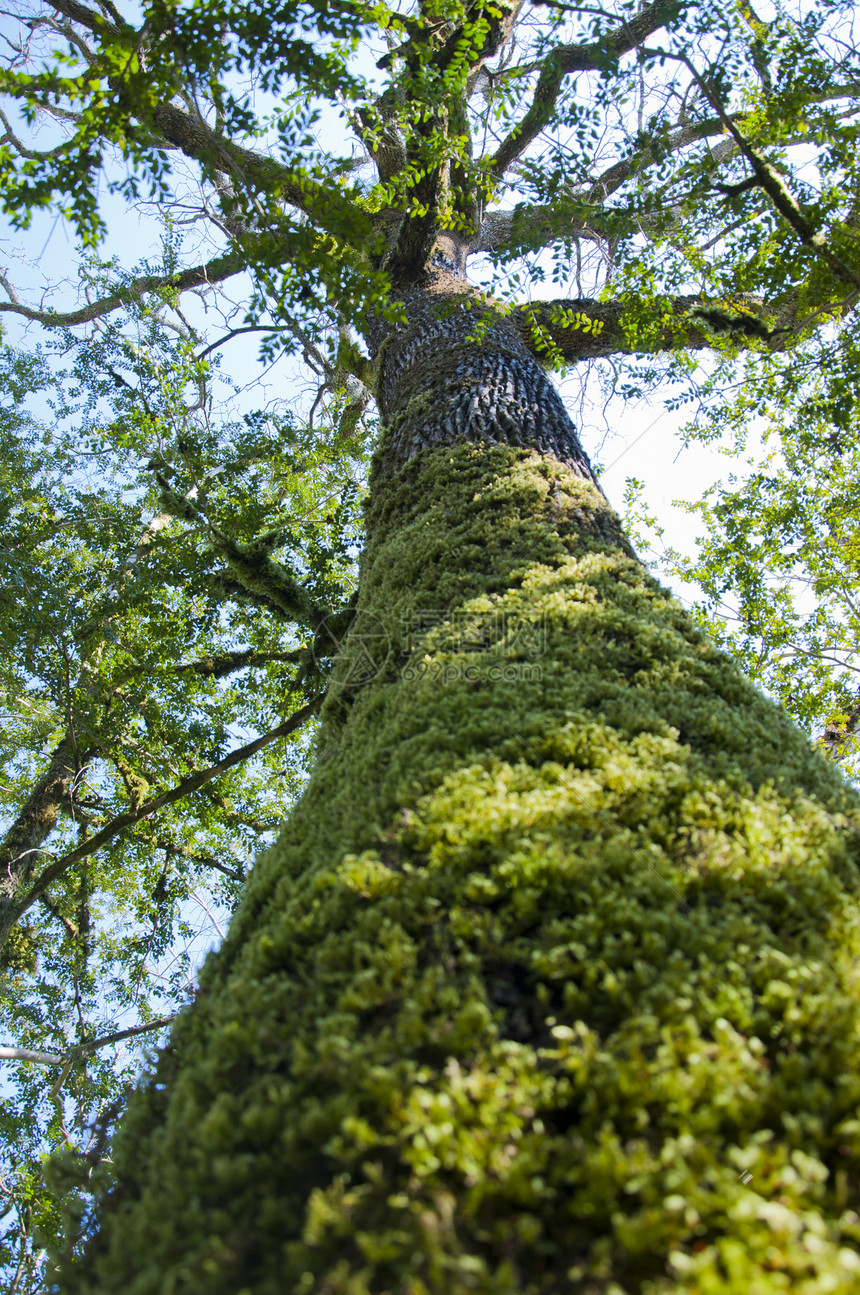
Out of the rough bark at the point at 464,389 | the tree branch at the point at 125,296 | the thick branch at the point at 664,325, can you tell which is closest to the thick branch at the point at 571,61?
the rough bark at the point at 464,389

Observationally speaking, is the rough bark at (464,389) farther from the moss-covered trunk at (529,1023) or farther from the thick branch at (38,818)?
the thick branch at (38,818)

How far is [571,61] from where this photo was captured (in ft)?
23.4

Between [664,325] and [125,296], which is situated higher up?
[125,296]

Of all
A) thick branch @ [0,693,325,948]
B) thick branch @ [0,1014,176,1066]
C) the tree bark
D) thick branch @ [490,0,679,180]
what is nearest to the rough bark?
thick branch @ [490,0,679,180]

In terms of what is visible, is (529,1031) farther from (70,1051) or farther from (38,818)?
(38,818)

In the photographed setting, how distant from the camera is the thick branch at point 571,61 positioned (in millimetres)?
4539

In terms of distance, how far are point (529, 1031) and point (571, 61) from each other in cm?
905

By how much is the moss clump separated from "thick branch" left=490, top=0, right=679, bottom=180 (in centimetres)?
464

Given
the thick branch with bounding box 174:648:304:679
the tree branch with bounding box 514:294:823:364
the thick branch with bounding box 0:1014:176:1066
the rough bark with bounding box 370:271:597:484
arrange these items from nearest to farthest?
the rough bark with bounding box 370:271:597:484 → the thick branch with bounding box 0:1014:176:1066 → the tree branch with bounding box 514:294:823:364 → the thick branch with bounding box 174:648:304:679

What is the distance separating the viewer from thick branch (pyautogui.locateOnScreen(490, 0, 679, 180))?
4539 mm

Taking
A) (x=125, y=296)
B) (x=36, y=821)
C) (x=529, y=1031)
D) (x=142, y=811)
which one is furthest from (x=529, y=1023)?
(x=125, y=296)

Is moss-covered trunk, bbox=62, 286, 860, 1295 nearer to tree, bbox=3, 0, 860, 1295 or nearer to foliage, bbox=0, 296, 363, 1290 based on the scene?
tree, bbox=3, 0, 860, 1295

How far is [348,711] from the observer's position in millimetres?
3258

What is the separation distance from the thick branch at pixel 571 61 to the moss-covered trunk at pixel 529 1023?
176 inches
